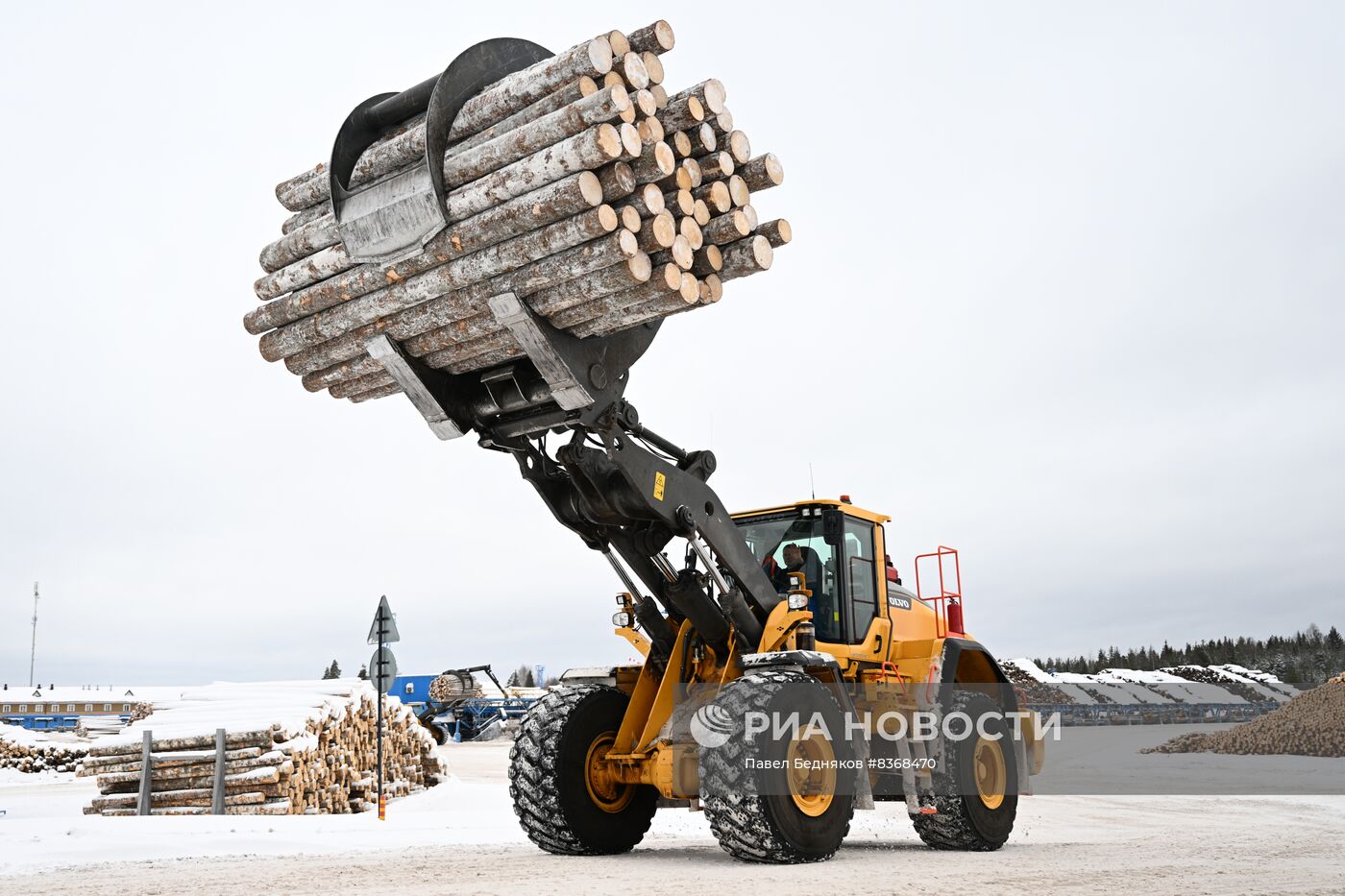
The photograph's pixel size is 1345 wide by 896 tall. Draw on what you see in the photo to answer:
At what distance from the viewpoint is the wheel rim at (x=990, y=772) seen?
33.9ft

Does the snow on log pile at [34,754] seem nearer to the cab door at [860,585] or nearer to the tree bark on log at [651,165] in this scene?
the cab door at [860,585]

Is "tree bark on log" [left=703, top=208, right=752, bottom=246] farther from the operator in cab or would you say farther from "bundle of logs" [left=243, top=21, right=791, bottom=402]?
the operator in cab

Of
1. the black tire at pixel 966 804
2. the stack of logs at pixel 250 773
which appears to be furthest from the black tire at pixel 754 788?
the stack of logs at pixel 250 773

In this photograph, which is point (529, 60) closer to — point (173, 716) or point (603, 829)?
point (603, 829)

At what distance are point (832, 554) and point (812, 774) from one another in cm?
213

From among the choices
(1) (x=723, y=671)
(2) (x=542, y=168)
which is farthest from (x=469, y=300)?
(1) (x=723, y=671)

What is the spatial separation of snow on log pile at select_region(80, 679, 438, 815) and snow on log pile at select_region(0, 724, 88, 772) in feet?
44.6

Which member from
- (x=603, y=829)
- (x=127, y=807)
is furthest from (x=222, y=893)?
(x=127, y=807)

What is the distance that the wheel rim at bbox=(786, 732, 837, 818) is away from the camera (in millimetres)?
8248

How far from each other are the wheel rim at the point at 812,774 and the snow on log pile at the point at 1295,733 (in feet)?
60.9

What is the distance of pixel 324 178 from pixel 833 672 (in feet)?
17.5

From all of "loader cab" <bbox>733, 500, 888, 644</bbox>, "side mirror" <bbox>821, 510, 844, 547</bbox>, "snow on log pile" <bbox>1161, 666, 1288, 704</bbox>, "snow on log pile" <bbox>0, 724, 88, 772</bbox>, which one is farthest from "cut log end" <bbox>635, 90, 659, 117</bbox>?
"snow on log pile" <bbox>1161, 666, 1288, 704</bbox>

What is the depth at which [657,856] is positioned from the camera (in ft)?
30.4

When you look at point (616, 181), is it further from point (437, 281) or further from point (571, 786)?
point (571, 786)
